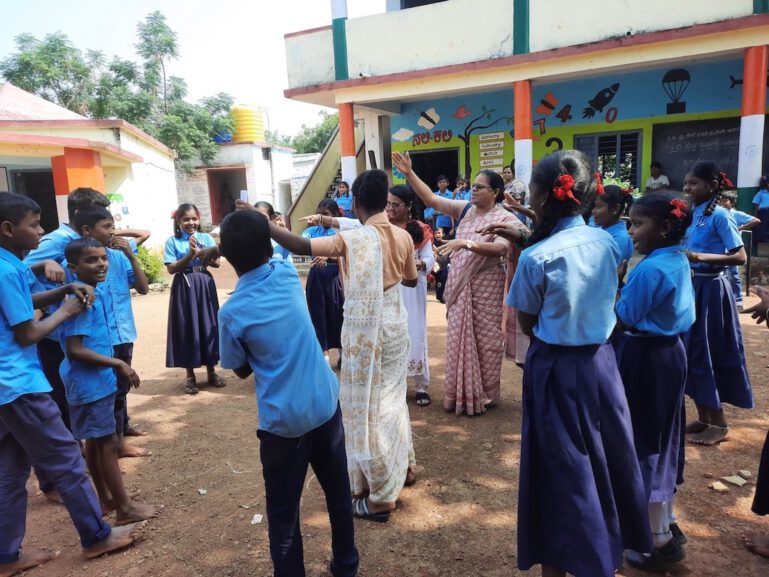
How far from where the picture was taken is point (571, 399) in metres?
1.92

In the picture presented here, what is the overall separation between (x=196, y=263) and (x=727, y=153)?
31.5ft

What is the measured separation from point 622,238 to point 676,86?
8377mm

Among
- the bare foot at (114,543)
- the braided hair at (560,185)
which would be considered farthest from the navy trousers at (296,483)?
the braided hair at (560,185)

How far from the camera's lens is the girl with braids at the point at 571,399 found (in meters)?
1.89

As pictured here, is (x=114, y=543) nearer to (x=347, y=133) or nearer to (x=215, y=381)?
(x=215, y=381)

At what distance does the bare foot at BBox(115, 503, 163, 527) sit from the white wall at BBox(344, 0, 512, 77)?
8.91 metres

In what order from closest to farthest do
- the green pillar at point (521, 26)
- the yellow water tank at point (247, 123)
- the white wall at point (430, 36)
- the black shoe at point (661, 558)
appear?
1. the black shoe at point (661, 558)
2. the green pillar at point (521, 26)
3. the white wall at point (430, 36)
4. the yellow water tank at point (247, 123)

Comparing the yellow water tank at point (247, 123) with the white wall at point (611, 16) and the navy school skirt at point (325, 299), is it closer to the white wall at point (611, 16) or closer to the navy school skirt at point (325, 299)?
the white wall at point (611, 16)

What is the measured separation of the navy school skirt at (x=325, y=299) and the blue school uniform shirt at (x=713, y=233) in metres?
2.91

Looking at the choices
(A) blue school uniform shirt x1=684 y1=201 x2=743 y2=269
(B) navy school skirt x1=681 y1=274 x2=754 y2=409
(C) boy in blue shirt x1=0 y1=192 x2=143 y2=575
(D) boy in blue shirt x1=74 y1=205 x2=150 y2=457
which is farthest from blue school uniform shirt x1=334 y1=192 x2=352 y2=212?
(C) boy in blue shirt x1=0 y1=192 x2=143 y2=575

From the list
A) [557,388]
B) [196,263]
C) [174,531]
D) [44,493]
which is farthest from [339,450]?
[196,263]

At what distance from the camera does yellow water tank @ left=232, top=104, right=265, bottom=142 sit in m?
22.1

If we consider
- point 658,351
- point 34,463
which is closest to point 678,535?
point 658,351

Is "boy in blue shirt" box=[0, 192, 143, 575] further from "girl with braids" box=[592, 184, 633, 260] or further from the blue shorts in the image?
"girl with braids" box=[592, 184, 633, 260]
